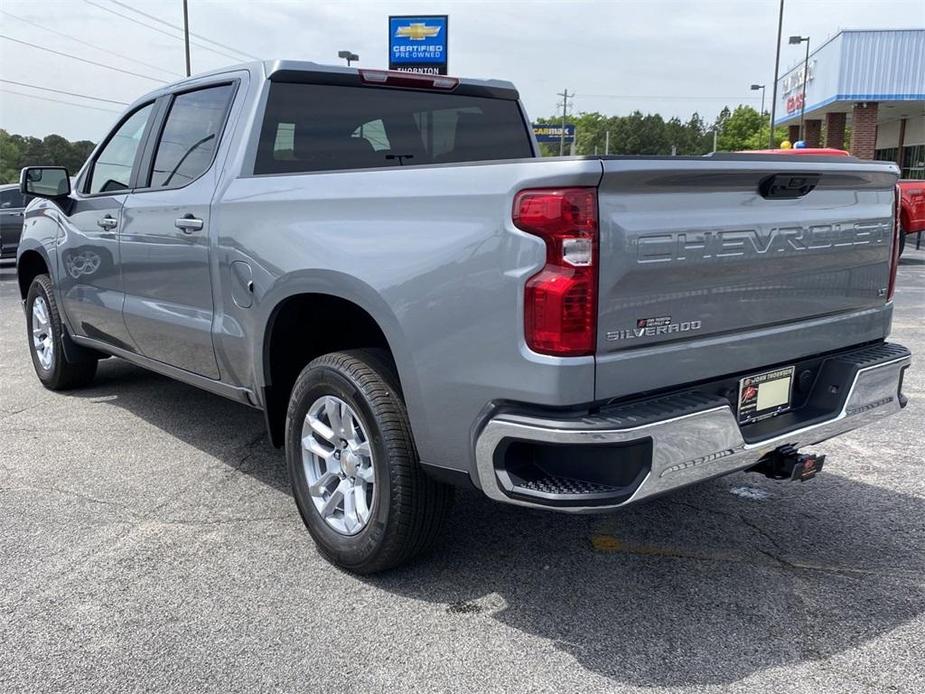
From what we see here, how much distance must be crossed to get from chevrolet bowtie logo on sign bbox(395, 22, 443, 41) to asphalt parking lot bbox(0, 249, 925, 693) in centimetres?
2004

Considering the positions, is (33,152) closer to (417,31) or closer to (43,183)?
(417,31)

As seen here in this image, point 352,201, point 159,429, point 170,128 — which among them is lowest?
point 159,429

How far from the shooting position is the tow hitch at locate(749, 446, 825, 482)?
3.25 metres

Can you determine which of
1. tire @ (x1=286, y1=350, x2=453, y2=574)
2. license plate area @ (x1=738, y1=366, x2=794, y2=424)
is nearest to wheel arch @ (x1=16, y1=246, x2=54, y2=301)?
tire @ (x1=286, y1=350, x2=453, y2=574)

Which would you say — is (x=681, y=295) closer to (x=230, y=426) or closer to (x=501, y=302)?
(x=501, y=302)

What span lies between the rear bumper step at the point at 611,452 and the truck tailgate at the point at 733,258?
0.42 ft

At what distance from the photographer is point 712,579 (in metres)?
3.46

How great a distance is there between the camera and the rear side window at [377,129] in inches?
166

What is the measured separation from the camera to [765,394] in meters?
3.23

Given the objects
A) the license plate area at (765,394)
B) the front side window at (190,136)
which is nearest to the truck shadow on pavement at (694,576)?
the license plate area at (765,394)

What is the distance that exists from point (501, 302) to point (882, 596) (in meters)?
1.89

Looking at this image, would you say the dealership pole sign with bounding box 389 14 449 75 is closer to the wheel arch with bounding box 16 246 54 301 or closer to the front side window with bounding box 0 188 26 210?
the front side window with bounding box 0 188 26 210

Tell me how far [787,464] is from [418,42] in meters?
21.7

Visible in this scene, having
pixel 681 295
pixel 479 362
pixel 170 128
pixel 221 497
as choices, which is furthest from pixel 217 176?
pixel 681 295
